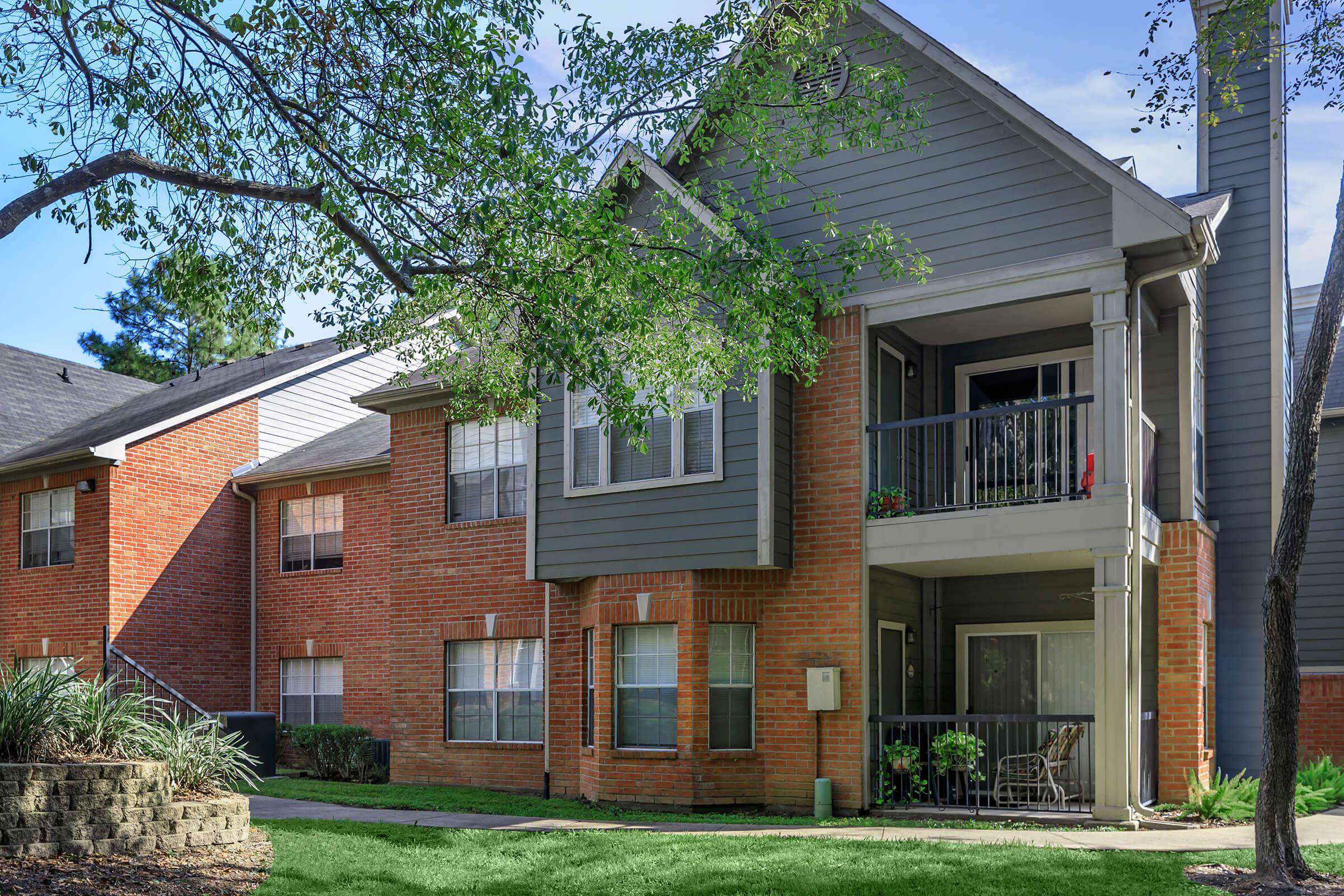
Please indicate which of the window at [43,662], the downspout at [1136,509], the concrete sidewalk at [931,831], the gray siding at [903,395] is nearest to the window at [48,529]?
the window at [43,662]

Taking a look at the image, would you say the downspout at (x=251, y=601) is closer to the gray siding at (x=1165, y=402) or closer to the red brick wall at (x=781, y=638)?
the red brick wall at (x=781, y=638)

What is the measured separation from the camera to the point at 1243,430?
1486cm

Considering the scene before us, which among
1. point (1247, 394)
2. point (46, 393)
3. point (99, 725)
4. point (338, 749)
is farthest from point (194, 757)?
point (46, 393)

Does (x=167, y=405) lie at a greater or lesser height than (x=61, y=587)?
greater

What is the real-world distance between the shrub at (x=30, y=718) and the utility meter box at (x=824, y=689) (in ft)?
23.6

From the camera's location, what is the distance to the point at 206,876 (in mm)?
8719

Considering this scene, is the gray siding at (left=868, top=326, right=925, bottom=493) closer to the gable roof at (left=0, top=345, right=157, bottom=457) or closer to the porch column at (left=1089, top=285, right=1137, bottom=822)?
the porch column at (left=1089, top=285, right=1137, bottom=822)

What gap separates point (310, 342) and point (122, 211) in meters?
17.2

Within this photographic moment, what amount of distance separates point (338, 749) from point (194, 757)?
28.4 ft

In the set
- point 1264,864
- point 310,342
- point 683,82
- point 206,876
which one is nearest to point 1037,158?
point 683,82

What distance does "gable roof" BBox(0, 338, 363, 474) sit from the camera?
67.4 feet

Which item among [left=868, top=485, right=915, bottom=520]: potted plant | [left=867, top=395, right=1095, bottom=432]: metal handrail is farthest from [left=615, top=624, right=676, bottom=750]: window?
[left=867, top=395, right=1095, bottom=432]: metal handrail

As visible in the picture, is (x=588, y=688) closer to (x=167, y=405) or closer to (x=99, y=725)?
(x=99, y=725)

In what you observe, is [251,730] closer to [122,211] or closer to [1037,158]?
[122,211]
